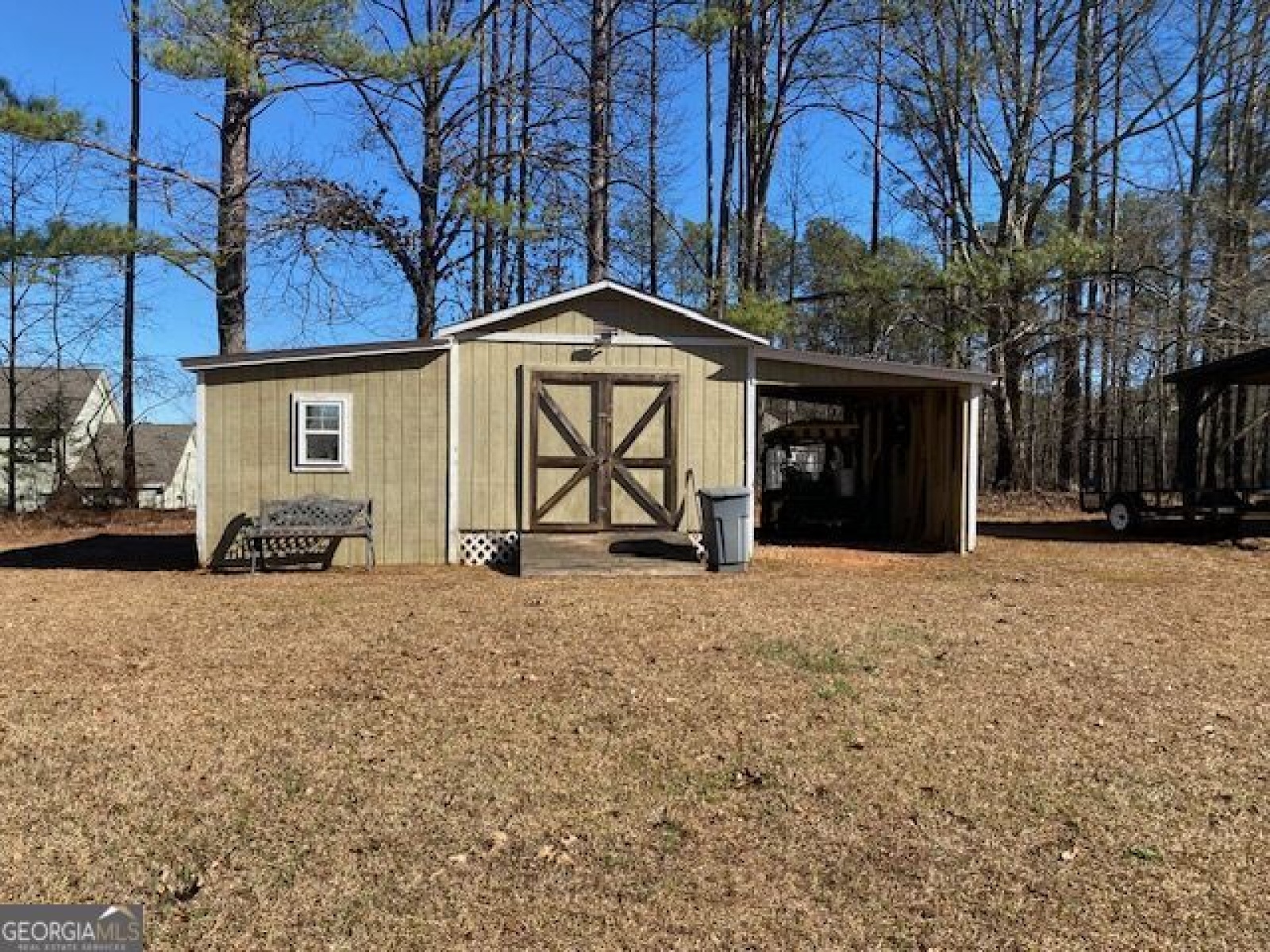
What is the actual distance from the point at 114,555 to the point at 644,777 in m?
11.1

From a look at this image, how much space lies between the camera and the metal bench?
10.3 meters

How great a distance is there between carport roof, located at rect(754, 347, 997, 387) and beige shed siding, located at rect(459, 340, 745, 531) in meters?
0.50

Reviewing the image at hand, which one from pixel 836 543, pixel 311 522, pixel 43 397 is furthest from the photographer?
pixel 43 397

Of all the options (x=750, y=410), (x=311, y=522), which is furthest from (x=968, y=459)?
(x=311, y=522)

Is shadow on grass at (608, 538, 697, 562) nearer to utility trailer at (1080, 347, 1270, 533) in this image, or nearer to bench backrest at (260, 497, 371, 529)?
bench backrest at (260, 497, 371, 529)

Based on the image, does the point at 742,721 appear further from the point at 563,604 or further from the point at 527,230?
the point at 527,230

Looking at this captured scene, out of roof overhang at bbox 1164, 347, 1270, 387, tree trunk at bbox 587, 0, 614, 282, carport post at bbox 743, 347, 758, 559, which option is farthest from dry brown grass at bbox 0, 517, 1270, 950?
tree trunk at bbox 587, 0, 614, 282

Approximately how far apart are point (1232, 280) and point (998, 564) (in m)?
12.5

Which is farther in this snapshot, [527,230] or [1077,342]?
[1077,342]

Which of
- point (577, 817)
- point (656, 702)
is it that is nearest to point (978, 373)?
point (656, 702)

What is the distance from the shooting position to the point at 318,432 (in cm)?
1082

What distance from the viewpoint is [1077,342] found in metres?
22.4

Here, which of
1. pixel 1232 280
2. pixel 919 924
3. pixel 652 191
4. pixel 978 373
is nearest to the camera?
pixel 919 924

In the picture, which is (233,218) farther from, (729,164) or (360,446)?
(729,164)
